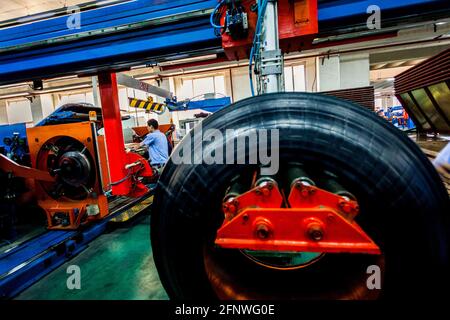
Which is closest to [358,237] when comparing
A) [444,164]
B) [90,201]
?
[444,164]

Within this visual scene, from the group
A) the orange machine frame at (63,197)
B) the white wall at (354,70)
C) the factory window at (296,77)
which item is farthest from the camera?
the factory window at (296,77)

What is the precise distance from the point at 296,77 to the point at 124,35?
10.4 meters

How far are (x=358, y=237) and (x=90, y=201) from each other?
→ 9.93 feet

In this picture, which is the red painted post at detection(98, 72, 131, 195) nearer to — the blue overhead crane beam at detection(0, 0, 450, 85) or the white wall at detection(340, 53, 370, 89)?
the blue overhead crane beam at detection(0, 0, 450, 85)

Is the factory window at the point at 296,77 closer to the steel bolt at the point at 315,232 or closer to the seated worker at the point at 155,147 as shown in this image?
the seated worker at the point at 155,147

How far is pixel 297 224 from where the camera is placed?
2.31 ft

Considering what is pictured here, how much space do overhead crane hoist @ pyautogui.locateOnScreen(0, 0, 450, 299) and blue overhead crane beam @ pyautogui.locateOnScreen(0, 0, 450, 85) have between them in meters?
0.31

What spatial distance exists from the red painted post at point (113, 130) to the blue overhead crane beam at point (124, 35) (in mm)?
957

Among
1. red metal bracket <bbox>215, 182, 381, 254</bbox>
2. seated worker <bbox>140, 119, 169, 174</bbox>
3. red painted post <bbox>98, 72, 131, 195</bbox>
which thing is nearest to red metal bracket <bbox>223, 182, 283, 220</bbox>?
red metal bracket <bbox>215, 182, 381, 254</bbox>

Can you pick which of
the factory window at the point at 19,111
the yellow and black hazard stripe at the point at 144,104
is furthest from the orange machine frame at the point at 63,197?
the factory window at the point at 19,111

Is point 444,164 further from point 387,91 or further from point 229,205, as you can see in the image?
point 387,91

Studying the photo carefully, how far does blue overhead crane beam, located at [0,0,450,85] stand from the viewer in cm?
121

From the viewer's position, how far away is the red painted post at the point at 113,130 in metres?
2.74
